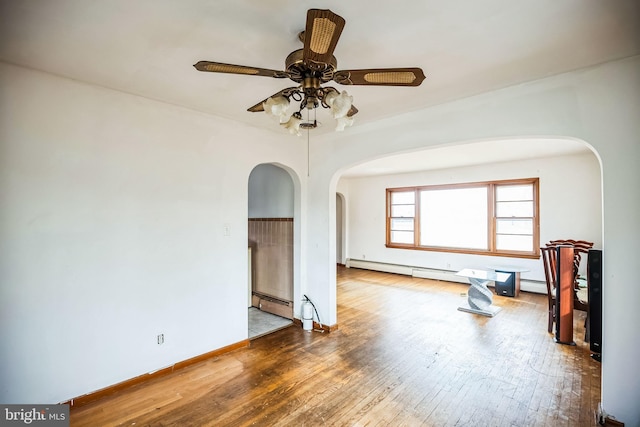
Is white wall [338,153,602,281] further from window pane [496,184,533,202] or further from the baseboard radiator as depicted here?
window pane [496,184,533,202]

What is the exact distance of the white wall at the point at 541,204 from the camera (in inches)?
208

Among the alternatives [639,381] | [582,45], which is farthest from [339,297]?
[582,45]

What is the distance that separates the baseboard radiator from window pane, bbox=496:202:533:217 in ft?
4.46

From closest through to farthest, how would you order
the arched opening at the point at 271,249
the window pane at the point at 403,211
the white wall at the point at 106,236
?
the white wall at the point at 106,236 < the arched opening at the point at 271,249 < the window pane at the point at 403,211

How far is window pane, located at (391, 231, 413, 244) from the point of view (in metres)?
7.61

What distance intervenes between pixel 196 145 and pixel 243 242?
3.98 feet

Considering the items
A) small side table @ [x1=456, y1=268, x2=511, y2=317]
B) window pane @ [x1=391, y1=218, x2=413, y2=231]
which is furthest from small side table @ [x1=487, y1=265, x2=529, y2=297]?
window pane @ [x1=391, y1=218, x2=413, y2=231]

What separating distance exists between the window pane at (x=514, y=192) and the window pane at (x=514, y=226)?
1.51 ft

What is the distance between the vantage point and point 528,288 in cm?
584

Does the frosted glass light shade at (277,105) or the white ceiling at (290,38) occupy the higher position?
the white ceiling at (290,38)

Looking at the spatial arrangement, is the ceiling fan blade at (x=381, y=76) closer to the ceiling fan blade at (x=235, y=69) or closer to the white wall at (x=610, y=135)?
the ceiling fan blade at (x=235, y=69)

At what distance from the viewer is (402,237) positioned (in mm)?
7742

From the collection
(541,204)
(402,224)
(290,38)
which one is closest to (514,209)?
(541,204)

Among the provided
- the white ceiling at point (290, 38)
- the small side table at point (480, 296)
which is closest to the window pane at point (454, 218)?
the small side table at point (480, 296)
